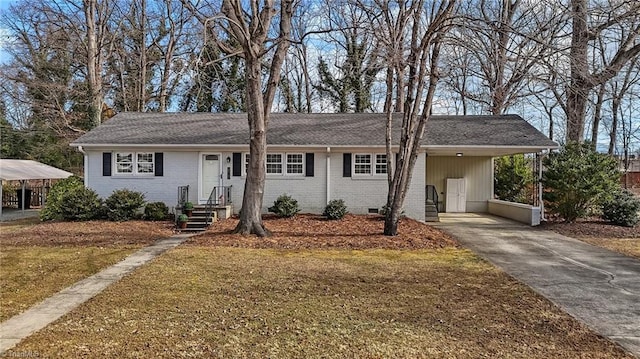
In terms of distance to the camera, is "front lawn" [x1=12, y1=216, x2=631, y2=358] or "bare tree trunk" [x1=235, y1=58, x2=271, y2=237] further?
"bare tree trunk" [x1=235, y1=58, x2=271, y2=237]

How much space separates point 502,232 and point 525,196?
24.3 feet

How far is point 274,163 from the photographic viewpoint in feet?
53.0

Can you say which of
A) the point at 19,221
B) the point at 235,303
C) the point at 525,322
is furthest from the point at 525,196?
the point at 19,221

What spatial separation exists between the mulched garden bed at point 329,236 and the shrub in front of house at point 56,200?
594cm

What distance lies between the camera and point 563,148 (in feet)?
48.4

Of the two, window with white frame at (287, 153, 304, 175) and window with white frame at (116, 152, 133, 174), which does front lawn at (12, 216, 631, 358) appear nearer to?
window with white frame at (287, 153, 304, 175)

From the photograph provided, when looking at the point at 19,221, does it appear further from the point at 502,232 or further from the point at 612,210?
the point at 612,210

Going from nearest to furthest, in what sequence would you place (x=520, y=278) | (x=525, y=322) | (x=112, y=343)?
(x=112, y=343) → (x=525, y=322) → (x=520, y=278)

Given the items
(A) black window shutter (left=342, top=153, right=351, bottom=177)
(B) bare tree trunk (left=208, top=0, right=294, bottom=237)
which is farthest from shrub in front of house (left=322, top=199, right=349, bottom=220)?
(B) bare tree trunk (left=208, top=0, right=294, bottom=237)

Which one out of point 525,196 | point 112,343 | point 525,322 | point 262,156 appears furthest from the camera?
point 525,196

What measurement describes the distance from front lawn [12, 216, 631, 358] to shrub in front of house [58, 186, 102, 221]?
7.58m

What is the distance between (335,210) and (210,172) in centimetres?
489

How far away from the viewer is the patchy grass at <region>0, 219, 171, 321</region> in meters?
6.52

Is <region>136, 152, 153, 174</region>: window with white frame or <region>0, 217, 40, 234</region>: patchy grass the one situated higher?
<region>136, 152, 153, 174</region>: window with white frame
